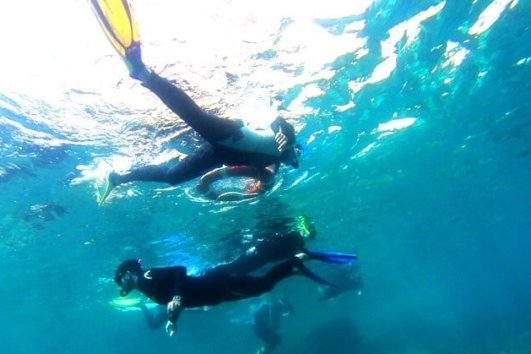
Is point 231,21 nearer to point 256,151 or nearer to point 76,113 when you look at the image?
point 256,151

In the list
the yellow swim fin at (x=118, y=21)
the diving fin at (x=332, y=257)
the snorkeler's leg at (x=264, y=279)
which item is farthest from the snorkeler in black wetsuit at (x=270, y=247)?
the yellow swim fin at (x=118, y=21)

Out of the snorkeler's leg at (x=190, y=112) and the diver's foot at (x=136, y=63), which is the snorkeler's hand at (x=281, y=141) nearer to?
the snorkeler's leg at (x=190, y=112)

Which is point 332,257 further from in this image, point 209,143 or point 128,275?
point 128,275

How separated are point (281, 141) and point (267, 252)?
14.0 m

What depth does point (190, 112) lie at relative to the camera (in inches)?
251

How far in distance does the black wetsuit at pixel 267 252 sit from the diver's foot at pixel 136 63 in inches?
647

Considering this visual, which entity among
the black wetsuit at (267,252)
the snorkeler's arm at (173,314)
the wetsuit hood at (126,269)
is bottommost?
the snorkeler's arm at (173,314)

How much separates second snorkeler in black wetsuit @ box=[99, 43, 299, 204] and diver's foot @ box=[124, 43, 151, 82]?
14mm

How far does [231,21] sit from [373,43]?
4543 millimetres

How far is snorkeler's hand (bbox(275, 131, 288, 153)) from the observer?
7.95 meters

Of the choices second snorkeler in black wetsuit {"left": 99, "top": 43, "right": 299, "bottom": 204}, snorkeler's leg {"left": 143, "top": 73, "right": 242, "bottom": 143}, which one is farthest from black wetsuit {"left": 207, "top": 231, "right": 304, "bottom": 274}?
snorkeler's leg {"left": 143, "top": 73, "right": 242, "bottom": 143}

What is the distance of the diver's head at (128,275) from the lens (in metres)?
7.88

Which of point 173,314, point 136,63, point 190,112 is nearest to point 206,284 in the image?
point 173,314

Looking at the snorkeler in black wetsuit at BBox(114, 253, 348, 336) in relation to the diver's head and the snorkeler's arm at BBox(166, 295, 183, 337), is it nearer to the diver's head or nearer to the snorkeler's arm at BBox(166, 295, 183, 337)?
the diver's head
